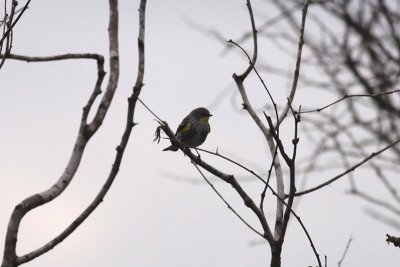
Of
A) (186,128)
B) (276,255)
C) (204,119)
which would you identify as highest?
(204,119)

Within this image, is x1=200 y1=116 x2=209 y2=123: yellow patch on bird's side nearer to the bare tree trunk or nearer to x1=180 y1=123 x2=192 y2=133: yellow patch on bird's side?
x1=180 y1=123 x2=192 y2=133: yellow patch on bird's side

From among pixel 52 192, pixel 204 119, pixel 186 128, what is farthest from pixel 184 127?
pixel 52 192

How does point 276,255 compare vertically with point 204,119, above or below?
below

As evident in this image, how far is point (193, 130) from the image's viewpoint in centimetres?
952

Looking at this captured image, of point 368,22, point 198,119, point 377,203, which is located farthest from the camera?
point 198,119

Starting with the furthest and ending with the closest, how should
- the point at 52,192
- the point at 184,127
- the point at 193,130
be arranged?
the point at 184,127
the point at 193,130
the point at 52,192

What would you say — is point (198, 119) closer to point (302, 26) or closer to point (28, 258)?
point (302, 26)

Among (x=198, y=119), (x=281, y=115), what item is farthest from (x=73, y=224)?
(x=198, y=119)

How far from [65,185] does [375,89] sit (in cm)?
240

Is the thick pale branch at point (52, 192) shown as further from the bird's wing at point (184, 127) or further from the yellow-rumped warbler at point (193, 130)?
the bird's wing at point (184, 127)

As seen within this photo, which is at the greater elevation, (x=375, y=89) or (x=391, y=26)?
(x=391, y=26)

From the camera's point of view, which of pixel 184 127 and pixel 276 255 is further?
pixel 184 127

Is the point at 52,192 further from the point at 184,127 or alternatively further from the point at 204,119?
the point at 204,119

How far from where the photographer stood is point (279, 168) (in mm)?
4098
